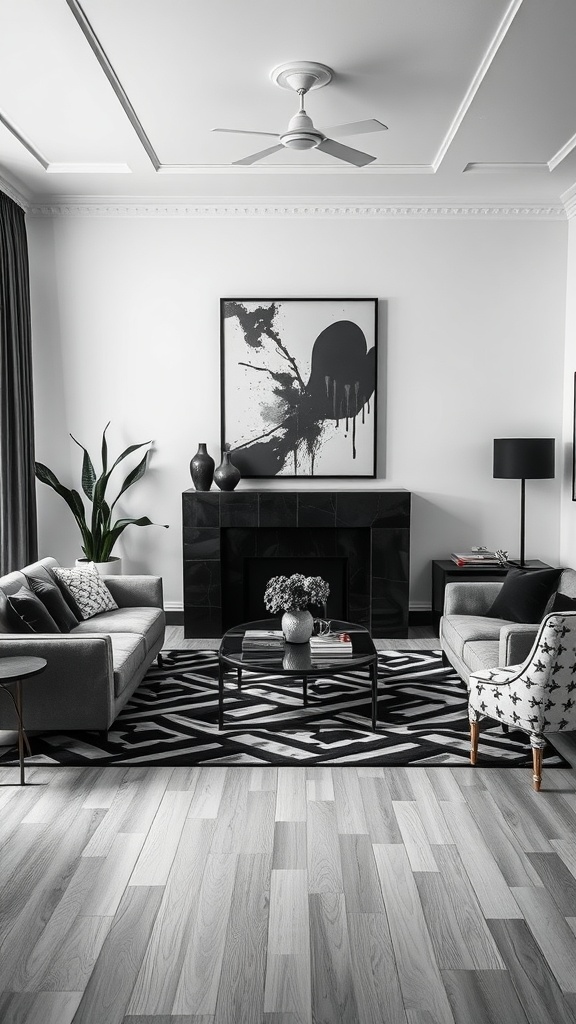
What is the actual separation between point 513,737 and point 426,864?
1.29 metres

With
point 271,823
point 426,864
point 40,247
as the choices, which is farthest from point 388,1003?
point 40,247

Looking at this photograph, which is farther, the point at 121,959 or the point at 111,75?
the point at 111,75

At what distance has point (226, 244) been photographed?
589 cm

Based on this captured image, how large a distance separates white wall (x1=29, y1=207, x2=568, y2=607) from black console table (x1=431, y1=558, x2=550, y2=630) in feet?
0.99

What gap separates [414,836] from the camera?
9.33 ft

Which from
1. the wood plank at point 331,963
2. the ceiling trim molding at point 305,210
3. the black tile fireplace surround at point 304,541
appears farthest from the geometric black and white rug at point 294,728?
the ceiling trim molding at point 305,210

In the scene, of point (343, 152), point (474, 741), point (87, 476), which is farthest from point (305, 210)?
point (474, 741)

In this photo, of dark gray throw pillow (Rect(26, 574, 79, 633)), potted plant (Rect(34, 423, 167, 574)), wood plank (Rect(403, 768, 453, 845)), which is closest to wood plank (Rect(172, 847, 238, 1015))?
wood plank (Rect(403, 768, 453, 845))

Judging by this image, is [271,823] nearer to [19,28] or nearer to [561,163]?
[19,28]

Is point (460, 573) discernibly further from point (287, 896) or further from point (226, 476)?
point (287, 896)

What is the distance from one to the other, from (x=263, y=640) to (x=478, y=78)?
9.72 feet

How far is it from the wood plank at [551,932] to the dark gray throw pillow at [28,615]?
2413 mm

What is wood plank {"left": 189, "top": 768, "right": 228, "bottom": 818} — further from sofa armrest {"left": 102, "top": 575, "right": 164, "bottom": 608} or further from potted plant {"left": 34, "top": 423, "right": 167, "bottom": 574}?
potted plant {"left": 34, "top": 423, "right": 167, "bottom": 574}

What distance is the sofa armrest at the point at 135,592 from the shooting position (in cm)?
509
